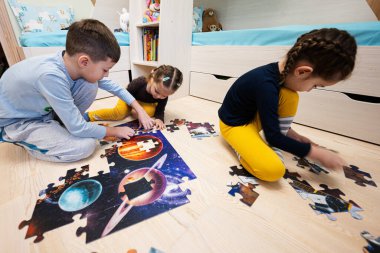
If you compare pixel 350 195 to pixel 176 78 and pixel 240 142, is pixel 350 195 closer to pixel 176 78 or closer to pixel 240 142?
pixel 240 142

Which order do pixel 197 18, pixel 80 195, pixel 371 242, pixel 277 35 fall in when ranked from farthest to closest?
1. pixel 197 18
2. pixel 277 35
3. pixel 80 195
4. pixel 371 242

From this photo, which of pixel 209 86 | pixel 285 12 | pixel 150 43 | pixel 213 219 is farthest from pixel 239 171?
pixel 285 12

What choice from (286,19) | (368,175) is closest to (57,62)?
(368,175)

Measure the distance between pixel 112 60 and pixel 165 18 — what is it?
36.9 inches

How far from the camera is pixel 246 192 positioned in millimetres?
703

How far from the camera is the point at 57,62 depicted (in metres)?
0.79

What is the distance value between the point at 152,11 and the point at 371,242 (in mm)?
1988

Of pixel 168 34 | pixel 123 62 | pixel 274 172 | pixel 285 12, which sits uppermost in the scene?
pixel 285 12

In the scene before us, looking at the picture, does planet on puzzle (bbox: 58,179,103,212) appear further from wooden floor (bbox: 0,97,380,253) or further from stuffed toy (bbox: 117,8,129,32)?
stuffed toy (bbox: 117,8,129,32)

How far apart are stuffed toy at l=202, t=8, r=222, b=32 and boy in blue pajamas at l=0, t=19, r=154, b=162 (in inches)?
63.0

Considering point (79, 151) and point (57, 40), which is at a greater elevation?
point (57, 40)

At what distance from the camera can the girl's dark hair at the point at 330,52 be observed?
0.59 m

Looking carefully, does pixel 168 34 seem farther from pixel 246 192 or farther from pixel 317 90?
pixel 246 192

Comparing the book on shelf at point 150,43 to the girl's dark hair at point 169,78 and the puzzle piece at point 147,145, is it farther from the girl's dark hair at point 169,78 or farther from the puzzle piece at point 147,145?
the puzzle piece at point 147,145
